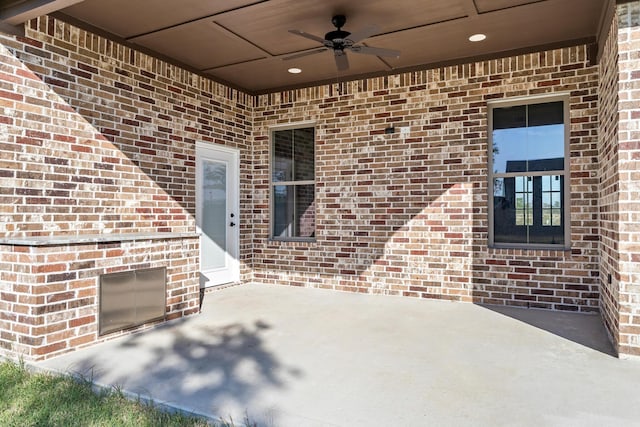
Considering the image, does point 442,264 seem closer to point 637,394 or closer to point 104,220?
point 637,394

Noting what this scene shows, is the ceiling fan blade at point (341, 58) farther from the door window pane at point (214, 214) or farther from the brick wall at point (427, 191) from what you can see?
the door window pane at point (214, 214)

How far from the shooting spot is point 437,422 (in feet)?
7.49

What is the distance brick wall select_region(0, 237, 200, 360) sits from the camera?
3232 mm

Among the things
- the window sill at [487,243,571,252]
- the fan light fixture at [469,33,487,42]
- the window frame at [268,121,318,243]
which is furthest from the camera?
the window frame at [268,121,318,243]

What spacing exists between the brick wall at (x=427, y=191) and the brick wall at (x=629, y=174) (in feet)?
5.35

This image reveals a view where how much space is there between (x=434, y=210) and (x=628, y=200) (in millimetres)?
2456

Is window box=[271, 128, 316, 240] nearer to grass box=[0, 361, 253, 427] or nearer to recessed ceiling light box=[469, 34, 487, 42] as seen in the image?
recessed ceiling light box=[469, 34, 487, 42]

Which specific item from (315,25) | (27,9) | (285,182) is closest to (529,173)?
(315,25)

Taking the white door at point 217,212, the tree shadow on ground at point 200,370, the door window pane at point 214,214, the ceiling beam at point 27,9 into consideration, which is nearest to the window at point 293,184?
the white door at point 217,212

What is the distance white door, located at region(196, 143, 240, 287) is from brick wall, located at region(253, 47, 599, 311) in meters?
0.48

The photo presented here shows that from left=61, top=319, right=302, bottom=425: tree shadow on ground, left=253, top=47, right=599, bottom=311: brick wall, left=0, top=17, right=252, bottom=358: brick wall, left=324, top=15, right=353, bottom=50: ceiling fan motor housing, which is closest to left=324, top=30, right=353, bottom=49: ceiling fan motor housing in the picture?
left=324, top=15, right=353, bottom=50: ceiling fan motor housing

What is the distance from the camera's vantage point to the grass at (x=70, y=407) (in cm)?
228

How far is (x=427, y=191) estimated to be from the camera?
562 cm

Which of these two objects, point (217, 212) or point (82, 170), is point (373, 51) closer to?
point (82, 170)
